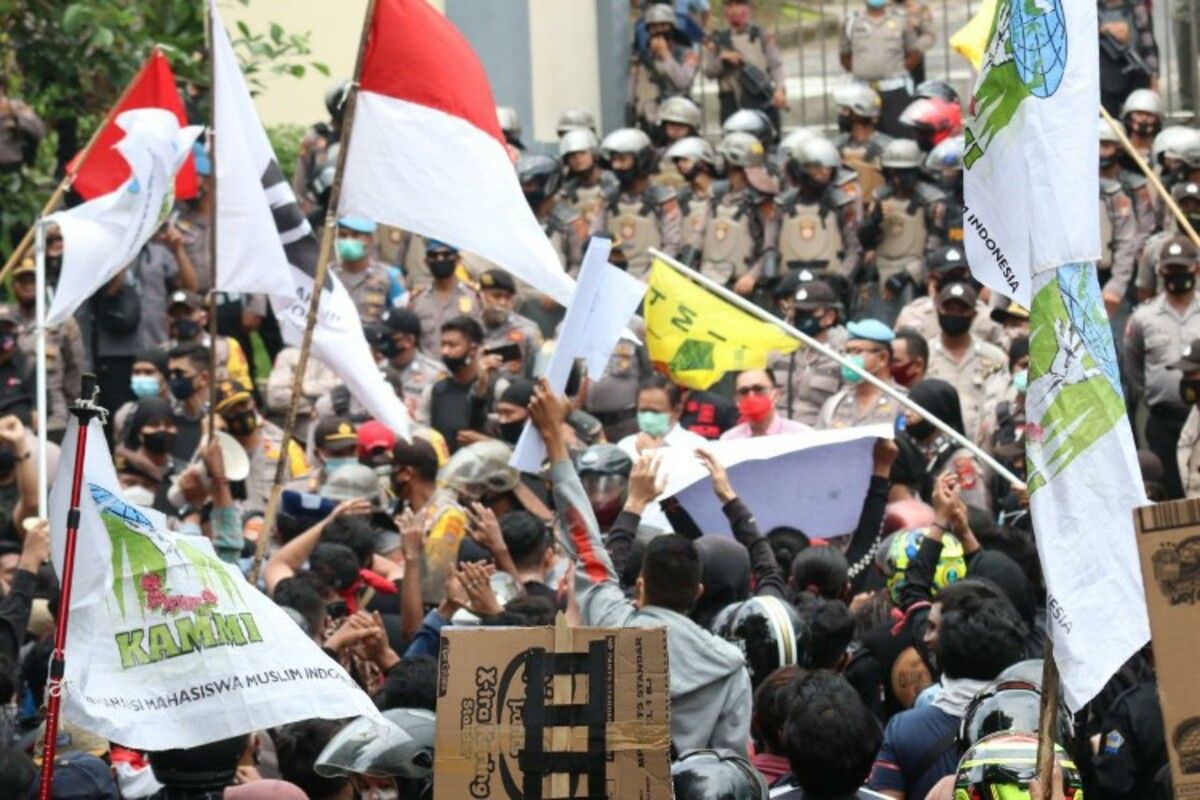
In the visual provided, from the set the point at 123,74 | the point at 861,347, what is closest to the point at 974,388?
the point at 861,347

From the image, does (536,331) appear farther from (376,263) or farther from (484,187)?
(484,187)

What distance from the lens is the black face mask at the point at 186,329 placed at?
51.6 feet

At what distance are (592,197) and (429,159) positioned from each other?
36.2 ft

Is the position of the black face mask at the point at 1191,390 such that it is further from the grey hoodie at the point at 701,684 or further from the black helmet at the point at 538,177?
the black helmet at the point at 538,177

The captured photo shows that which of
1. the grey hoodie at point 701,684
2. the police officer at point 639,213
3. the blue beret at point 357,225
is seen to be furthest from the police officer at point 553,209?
the grey hoodie at point 701,684

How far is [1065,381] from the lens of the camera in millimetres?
5395

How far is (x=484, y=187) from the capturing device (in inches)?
359

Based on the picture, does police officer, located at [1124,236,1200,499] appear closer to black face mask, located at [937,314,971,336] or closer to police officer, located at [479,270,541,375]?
black face mask, located at [937,314,971,336]

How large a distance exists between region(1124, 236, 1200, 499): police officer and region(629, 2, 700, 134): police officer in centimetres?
874

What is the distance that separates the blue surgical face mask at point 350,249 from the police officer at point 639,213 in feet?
7.62

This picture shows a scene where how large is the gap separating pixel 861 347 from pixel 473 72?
4571 mm

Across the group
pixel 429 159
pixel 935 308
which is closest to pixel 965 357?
pixel 935 308

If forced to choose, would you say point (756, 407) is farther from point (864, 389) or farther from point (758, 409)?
point (864, 389)

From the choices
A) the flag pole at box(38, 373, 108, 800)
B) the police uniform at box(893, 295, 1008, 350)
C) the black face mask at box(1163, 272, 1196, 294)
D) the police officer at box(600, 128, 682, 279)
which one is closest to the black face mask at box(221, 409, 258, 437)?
the police uniform at box(893, 295, 1008, 350)
